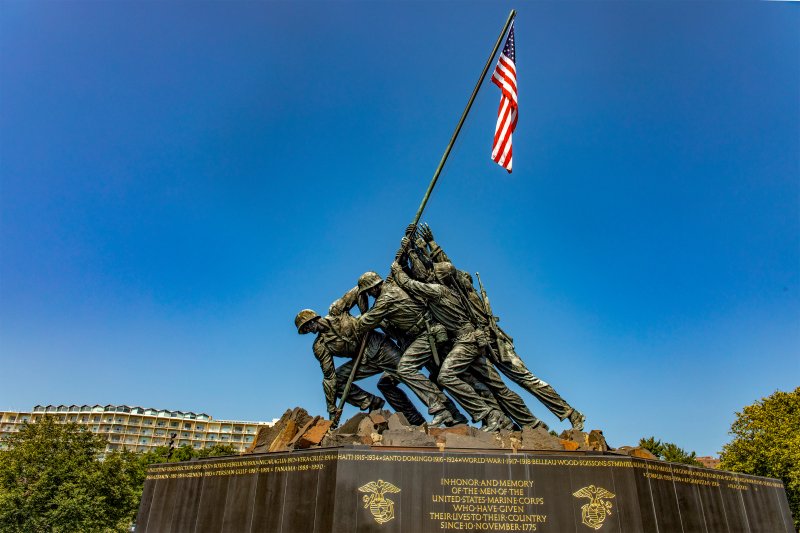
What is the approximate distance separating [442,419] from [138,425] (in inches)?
3169

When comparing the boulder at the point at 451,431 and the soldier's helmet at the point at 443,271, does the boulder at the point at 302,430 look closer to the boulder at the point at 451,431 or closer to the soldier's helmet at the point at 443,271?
the boulder at the point at 451,431

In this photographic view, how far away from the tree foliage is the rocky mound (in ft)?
60.7

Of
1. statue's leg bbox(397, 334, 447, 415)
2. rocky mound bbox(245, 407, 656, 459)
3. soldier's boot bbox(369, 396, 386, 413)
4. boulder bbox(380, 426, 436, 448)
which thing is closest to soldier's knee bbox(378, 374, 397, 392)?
soldier's boot bbox(369, 396, 386, 413)

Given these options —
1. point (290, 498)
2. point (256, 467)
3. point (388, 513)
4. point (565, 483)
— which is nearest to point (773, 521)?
point (565, 483)

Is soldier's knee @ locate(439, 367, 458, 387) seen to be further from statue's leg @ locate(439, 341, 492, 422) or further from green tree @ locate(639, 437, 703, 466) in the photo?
green tree @ locate(639, 437, 703, 466)

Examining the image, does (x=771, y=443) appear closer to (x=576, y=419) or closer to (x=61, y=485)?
(x=576, y=419)

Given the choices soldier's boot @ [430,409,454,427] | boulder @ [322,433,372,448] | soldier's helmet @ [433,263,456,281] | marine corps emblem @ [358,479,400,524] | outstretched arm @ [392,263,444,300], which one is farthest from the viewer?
soldier's helmet @ [433,263,456,281]

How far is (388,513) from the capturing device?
8.99 meters

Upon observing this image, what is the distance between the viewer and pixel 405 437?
10.1 metres

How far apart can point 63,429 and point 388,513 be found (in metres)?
26.3

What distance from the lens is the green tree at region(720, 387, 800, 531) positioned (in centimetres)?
2600

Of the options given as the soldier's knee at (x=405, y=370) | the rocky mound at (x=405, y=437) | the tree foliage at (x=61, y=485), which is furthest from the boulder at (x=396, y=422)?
the tree foliage at (x=61, y=485)

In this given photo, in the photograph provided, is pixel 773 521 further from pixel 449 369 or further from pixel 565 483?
pixel 449 369

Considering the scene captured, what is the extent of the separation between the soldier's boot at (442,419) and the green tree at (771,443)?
65.7 feet
